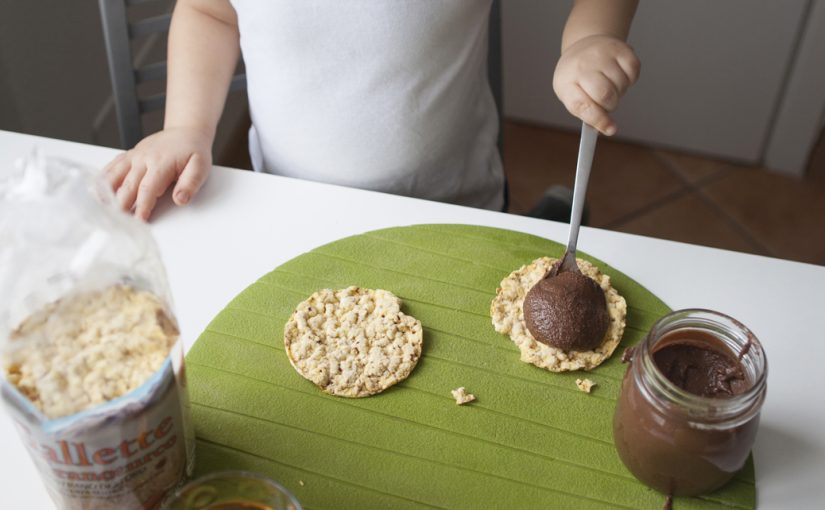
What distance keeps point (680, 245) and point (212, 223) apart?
0.51m

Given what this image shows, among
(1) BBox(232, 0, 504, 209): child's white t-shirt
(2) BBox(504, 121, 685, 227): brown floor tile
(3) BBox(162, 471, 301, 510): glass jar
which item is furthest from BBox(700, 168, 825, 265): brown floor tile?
(3) BBox(162, 471, 301, 510): glass jar

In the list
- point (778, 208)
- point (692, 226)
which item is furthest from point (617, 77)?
point (778, 208)

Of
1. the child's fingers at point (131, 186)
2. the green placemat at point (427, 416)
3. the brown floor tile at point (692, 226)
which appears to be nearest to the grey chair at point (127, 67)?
the child's fingers at point (131, 186)

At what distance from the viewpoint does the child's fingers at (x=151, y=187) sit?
2.83ft

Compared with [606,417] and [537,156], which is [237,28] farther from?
[537,156]

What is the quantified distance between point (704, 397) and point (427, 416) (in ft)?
0.77

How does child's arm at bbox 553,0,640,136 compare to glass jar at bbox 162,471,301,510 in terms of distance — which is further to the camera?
child's arm at bbox 553,0,640,136

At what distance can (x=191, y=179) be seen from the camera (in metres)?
0.89

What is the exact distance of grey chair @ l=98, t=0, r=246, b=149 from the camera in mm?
1134

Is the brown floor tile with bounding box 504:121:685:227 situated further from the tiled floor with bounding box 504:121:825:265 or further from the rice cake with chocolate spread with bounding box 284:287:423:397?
the rice cake with chocolate spread with bounding box 284:287:423:397

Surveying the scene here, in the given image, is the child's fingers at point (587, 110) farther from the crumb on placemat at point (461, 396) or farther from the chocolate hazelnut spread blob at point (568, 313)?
the crumb on placemat at point (461, 396)

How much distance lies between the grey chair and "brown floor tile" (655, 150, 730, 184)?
4.47 ft

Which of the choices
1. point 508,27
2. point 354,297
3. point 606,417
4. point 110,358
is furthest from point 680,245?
point 508,27

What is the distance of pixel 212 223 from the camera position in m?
0.87
